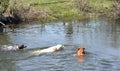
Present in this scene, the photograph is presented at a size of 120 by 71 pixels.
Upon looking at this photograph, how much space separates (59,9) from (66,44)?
89.6ft

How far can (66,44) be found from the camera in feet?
117

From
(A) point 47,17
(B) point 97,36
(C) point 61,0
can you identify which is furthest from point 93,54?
(C) point 61,0

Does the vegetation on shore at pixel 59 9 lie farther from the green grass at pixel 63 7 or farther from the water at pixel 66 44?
the water at pixel 66 44

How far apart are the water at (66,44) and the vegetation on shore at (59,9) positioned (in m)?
3.16

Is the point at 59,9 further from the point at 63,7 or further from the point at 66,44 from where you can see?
the point at 66,44

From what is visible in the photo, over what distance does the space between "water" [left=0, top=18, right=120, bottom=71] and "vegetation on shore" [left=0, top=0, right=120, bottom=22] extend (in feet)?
10.4

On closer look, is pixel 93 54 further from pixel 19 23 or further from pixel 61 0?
pixel 61 0

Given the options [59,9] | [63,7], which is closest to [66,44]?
[59,9]

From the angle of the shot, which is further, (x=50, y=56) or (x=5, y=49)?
(x=5, y=49)

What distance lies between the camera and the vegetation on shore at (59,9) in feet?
176

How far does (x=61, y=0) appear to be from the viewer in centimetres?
6806

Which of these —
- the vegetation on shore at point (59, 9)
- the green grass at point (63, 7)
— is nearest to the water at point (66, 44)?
the vegetation on shore at point (59, 9)

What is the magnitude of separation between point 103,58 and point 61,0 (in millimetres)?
39958

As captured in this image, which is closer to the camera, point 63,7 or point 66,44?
point 66,44
